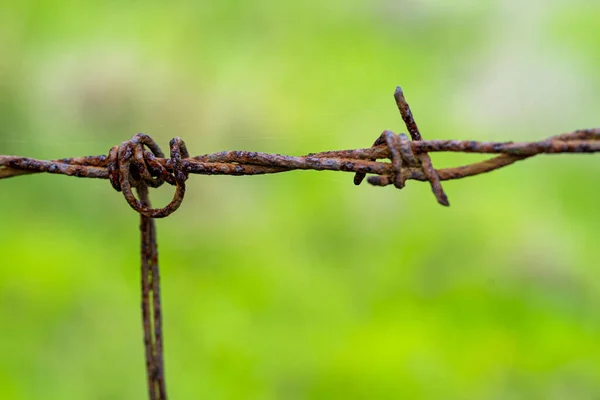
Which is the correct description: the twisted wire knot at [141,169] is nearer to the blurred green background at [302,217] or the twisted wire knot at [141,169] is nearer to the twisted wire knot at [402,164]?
the twisted wire knot at [402,164]

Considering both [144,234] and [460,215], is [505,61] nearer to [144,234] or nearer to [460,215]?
[460,215]

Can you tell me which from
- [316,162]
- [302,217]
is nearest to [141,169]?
[316,162]

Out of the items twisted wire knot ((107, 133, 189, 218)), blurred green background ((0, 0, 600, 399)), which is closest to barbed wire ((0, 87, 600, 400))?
twisted wire knot ((107, 133, 189, 218))

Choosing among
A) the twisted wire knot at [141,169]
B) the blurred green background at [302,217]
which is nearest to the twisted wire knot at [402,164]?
the twisted wire knot at [141,169]

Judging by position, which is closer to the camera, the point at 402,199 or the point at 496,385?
the point at 496,385

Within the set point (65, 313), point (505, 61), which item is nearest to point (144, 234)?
point (65, 313)
